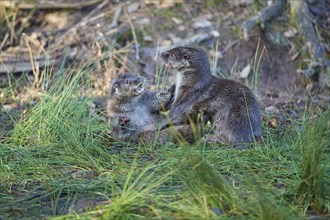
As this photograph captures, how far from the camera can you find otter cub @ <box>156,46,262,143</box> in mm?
6311

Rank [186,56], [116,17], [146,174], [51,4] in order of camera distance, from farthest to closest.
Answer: [51,4]
[116,17]
[186,56]
[146,174]

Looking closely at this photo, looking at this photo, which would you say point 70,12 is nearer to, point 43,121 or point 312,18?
point 312,18

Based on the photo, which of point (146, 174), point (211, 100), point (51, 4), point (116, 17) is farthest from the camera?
point (51, 4)

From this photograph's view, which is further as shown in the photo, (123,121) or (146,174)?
(123,121)

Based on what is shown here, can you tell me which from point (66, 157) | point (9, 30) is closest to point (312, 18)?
point (9, 30)

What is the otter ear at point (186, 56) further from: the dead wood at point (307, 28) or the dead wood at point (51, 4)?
the dead wood at point (51, 4)

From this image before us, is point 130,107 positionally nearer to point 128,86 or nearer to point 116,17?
point 128,86

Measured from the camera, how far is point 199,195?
444cm

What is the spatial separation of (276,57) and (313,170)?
5.70m

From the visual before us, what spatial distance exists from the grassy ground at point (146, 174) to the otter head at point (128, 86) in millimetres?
448

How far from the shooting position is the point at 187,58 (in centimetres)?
664

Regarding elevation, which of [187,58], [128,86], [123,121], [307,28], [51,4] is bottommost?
[307,28]

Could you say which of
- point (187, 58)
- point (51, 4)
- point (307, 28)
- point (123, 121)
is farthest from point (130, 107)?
point (51, 4)

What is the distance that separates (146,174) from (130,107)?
1.36 m
